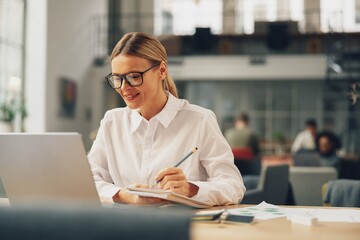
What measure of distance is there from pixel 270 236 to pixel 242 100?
1425 cm

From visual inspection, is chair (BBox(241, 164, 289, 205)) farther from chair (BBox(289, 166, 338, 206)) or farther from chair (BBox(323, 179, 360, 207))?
chair (BBox(289, 166, 338, 206))

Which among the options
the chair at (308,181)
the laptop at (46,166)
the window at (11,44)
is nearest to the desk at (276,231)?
the laptop at (46,166)

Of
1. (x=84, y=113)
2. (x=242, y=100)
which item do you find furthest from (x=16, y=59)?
(x=242, y=100)

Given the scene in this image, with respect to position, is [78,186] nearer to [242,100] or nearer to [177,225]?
[177,225]

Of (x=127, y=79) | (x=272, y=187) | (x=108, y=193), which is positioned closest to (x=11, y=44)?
(x=272, y=187)

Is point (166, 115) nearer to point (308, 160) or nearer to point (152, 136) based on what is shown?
point (152, 136)

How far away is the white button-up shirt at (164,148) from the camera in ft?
6.76

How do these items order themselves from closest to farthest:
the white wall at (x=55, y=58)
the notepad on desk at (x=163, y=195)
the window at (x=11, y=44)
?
the notepad on desk at (x=163, y=195) → the window at (x=11, y=44) → the white wall at (x=55, y=58)

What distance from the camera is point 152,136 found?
212cm

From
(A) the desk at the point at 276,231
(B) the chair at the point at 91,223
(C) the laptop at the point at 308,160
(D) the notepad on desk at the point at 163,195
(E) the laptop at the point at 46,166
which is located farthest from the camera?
(C) the laptop at the point at 308,160

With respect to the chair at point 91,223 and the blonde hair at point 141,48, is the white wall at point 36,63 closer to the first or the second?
the blonde hair at point 141,48

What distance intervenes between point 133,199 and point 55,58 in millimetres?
9624

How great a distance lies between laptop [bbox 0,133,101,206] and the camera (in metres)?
1.49

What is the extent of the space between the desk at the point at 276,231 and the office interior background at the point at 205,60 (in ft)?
25.1
